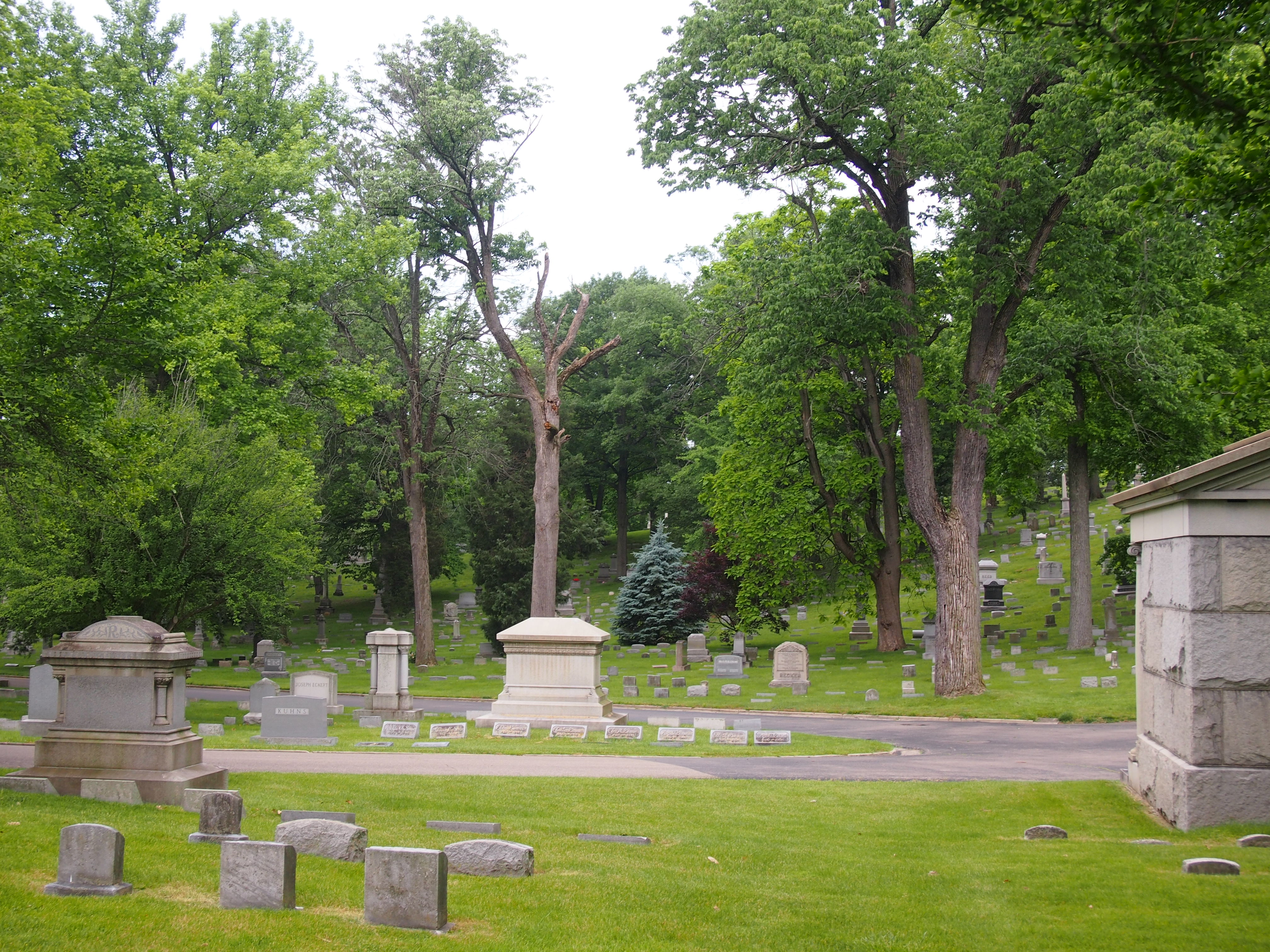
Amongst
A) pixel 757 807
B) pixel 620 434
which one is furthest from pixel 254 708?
pixel 620 434

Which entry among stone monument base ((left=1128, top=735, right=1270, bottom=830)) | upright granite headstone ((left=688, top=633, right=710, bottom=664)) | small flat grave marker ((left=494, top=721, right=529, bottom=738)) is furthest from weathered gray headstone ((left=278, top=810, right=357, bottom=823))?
upright granite headstone ((left=688, top=633, right=710, bottom=664))

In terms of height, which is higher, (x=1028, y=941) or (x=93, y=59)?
(x=93, y=59)

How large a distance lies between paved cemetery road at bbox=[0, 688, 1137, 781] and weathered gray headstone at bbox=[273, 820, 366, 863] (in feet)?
17.5

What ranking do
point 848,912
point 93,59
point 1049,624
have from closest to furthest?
point 848,912, point 93,59, point 1049,624

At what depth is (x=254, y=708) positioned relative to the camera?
20.3 metres

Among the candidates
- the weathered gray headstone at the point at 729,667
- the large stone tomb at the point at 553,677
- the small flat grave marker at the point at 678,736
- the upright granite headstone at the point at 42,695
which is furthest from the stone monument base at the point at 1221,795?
the weathered gray headstone at the point at 729,667

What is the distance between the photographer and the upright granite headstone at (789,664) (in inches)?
1062

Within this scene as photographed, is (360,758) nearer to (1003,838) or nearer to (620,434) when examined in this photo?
(1003,838)

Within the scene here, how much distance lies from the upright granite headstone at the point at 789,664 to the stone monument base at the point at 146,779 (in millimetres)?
18031

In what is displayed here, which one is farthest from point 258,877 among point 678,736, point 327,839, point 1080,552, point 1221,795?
point 1080,552

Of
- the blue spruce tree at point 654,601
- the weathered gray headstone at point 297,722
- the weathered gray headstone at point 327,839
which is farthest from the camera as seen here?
the blue spruce tree at point 654,601

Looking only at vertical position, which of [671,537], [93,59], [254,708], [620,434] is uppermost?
[93,59]

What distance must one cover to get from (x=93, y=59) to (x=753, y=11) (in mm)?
16624

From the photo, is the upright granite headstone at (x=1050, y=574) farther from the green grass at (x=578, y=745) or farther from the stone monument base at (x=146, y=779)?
the stone monument base at (x=146, y=779)
